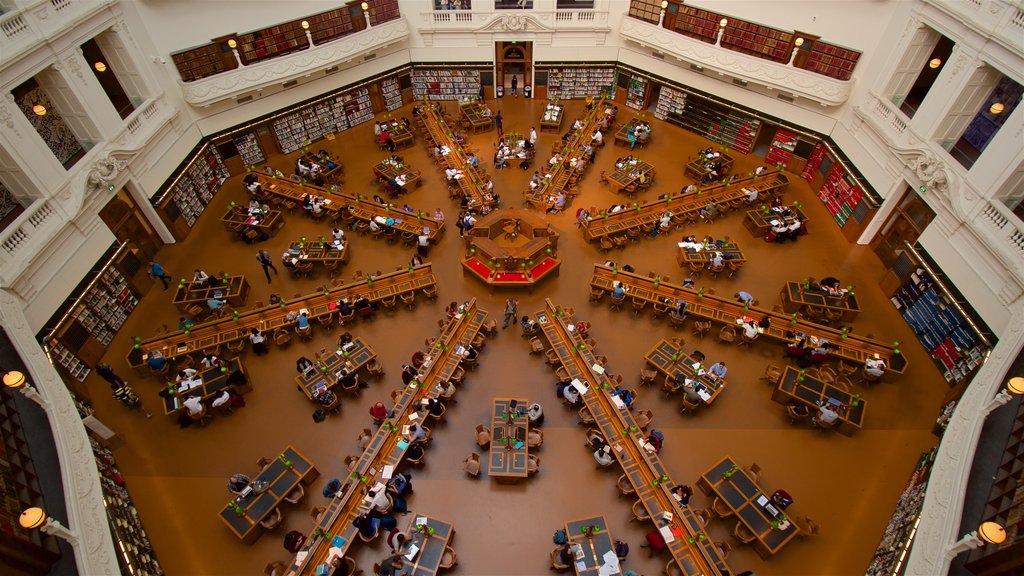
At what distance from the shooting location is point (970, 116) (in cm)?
1520

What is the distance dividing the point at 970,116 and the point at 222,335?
23944 millimetres

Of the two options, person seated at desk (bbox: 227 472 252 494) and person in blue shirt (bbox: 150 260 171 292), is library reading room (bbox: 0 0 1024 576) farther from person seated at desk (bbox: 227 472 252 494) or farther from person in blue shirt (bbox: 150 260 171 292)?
person seated at desk (bbox: 227 472 252 494)

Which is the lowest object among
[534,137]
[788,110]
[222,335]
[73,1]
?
[222,335]

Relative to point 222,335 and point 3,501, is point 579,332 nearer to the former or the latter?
point 222,335

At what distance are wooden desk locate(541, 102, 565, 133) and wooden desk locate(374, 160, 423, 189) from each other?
23.6 feet

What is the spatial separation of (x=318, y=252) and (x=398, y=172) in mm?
5559

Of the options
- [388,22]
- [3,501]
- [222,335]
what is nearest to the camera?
[3,501]

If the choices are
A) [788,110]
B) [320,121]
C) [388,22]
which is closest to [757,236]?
[788,110]

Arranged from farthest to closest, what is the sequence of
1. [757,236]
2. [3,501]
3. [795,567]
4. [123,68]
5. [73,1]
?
[757,236]
[123,68]
[73,1]
[795,567]
[3,501]

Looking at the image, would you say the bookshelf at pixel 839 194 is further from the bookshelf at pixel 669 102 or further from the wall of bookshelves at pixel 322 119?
the wall of bookshelves at pixel 322 119

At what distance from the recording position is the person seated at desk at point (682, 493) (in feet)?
41.0

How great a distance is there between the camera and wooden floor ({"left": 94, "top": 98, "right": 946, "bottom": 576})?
12.5 m

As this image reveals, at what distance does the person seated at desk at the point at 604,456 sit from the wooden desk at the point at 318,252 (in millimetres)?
11464

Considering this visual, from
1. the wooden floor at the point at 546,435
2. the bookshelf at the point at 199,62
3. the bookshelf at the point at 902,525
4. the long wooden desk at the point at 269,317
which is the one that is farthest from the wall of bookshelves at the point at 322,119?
the bookshelf at the point at 902,525
